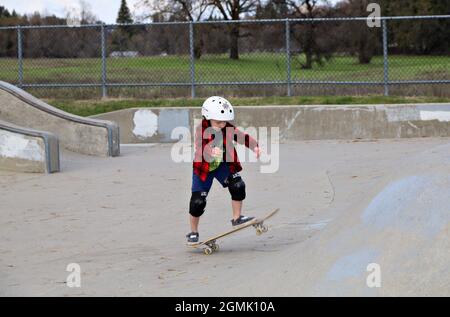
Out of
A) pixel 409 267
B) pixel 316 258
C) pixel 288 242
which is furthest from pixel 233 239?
pixel 409 267

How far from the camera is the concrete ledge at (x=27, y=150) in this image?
13531mm

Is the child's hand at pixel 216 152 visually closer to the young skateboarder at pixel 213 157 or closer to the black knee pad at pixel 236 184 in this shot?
the young skateboarder at pixel 213 157

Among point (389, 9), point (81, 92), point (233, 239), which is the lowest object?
point (233, 239)

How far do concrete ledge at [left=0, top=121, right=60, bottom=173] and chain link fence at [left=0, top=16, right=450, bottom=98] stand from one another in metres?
5.58

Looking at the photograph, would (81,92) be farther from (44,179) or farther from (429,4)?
(429,4)

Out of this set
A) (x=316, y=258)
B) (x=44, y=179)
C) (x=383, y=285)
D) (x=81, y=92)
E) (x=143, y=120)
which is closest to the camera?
(x=383, y=285)

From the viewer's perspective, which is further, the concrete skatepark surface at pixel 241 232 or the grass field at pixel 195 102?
the grass field at pixel 195 102

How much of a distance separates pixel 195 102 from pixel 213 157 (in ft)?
34.6

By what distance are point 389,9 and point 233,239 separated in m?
31.8

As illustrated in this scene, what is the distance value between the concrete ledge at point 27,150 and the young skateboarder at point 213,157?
5.68 meters

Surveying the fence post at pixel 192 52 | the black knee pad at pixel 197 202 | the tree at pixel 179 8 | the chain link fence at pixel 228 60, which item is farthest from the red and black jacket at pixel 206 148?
the tree at pixel 179 8

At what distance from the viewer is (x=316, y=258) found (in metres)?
6.55

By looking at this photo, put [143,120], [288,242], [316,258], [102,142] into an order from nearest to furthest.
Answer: [316,258] → [288,242] → [102,142] → [143,120]
